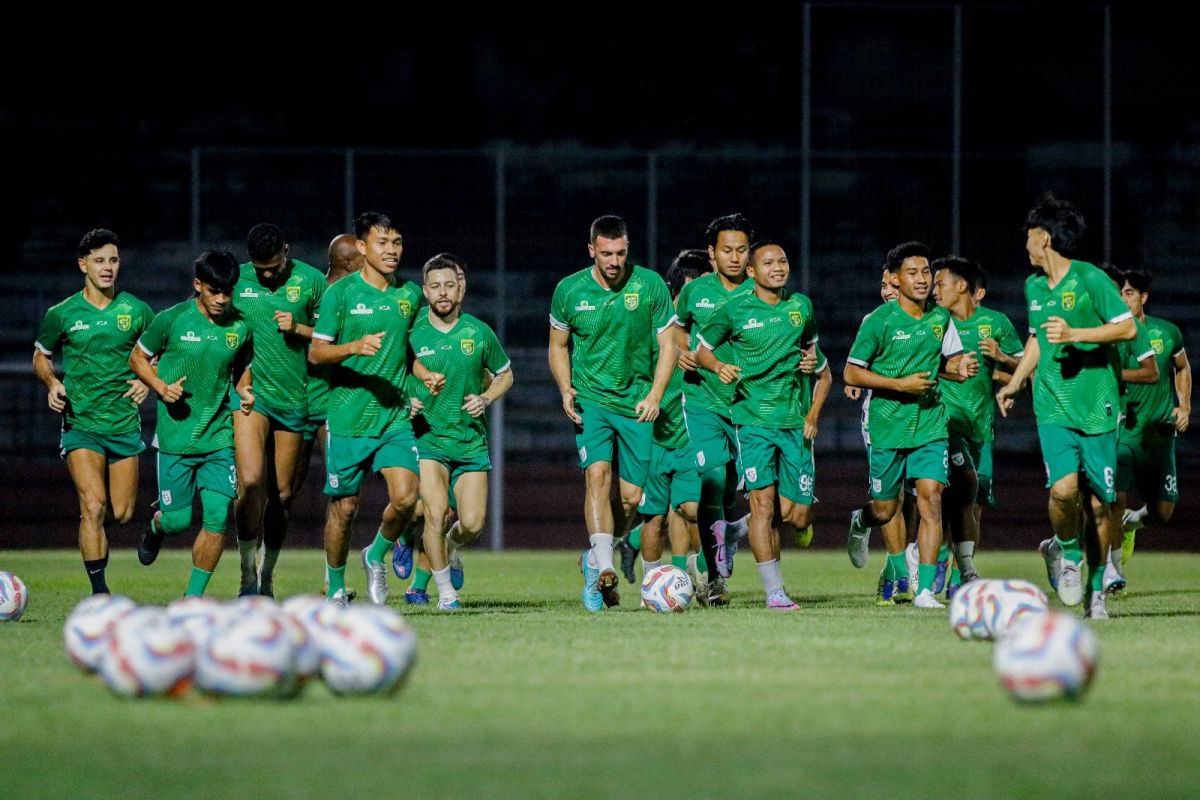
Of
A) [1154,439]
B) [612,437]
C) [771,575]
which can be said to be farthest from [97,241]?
[1154,439]

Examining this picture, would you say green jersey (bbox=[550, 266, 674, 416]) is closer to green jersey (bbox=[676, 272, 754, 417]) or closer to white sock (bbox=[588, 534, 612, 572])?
green jersey (bbox=[676, 272, 754, 417])

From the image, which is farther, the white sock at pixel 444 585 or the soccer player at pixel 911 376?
the soccer player at pixel 911 376

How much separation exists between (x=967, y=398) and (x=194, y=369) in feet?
17.1

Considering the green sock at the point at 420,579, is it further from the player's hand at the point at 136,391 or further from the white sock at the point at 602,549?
the player's hand at the point at 136,391

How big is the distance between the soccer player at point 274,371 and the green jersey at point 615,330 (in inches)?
66.2

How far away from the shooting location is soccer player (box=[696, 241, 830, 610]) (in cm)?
1182

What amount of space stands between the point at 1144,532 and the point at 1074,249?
11812 millimetres

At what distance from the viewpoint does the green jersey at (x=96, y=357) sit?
38.5 feet

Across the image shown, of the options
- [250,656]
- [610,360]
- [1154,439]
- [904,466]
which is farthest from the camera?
[1154,439]

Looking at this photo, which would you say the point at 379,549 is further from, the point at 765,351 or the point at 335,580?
the point at 765,351

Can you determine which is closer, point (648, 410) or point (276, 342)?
point (648, 410)

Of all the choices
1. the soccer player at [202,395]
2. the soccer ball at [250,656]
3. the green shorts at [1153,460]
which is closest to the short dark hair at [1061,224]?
the green shorts at [1153,460]

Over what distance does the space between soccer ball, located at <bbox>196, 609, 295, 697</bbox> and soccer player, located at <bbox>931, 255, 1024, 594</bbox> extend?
7117 mm

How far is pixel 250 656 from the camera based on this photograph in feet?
21.0
